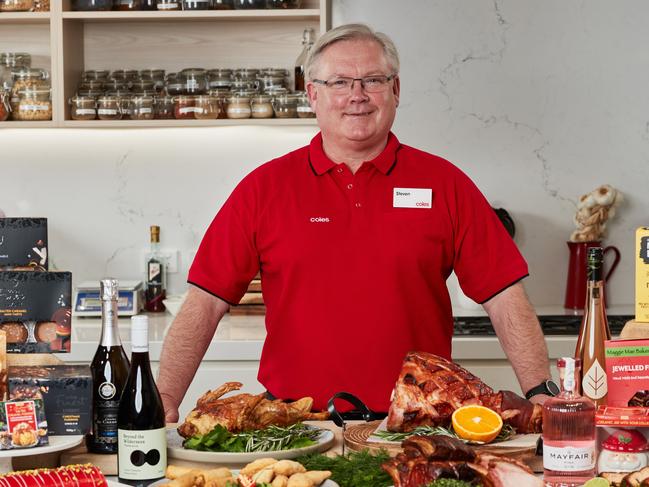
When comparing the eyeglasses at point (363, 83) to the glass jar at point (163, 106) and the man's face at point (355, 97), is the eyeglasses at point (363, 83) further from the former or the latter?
the glass jar at point (163, 106)

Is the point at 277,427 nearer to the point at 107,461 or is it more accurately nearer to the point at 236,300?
the point at 107,461

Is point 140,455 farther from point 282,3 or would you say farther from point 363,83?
point 282,3

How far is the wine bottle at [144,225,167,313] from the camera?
12.5ft

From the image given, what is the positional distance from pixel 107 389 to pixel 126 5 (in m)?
2.27

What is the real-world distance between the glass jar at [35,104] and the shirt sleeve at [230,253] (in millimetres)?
1444

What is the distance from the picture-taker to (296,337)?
236 cm

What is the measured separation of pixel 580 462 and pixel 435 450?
0.20 m

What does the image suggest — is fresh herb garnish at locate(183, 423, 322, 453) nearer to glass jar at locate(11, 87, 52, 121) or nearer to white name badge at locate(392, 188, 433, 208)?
white name badge at locate(392, 188, 433, 208)

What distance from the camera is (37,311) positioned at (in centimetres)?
173

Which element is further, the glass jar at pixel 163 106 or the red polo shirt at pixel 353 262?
the glass jar at pixel 163 106

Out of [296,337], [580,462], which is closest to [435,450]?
[580,462]

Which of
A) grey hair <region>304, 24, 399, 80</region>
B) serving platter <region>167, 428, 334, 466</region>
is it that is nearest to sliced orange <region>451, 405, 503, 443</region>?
serving platter <region>167, 428, 334, 466</region>

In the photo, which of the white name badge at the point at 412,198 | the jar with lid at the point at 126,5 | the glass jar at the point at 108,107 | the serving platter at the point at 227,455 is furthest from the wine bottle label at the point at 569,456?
the jar with lid at the point at 126,5

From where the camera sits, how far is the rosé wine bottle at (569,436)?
1404mm
